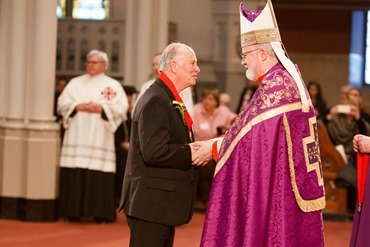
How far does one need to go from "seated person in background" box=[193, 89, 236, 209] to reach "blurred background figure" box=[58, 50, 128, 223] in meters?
1.48

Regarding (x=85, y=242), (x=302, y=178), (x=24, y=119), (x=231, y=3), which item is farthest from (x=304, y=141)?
(x=231, y=3)

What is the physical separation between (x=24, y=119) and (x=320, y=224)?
5579mm

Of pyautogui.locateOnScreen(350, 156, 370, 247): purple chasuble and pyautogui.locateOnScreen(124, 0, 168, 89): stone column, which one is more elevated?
pyautogui.locateOnScreen(124, 0, 168, 89): stone column

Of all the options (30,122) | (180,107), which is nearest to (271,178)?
(180,107)

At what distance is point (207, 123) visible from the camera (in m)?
11.5

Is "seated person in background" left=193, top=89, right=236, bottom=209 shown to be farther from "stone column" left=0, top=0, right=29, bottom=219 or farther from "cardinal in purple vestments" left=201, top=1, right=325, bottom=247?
"cardinal in purple vestments" left=201, top=1, right=325, bottom=247

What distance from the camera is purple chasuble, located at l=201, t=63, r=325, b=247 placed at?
505 centimetres

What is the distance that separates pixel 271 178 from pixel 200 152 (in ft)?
1.57

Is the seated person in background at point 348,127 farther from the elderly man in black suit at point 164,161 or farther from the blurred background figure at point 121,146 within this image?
the elderly man in black suit at point 164,161

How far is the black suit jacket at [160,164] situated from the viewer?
17.1 feet

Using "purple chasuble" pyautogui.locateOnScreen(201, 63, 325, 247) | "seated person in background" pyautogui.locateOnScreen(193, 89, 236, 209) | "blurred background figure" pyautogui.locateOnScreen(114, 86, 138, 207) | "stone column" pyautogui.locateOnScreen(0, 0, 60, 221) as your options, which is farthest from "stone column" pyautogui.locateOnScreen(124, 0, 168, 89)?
"purple chasuble" pyautogui.locateOnScreen(201, 63, 325, 247)

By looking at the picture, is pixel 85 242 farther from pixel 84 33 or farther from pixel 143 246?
pixel 84 33

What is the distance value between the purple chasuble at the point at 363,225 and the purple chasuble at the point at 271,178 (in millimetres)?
956

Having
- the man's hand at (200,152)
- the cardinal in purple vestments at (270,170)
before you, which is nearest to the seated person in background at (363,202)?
the cardinal in purple vestments at (270,170)
